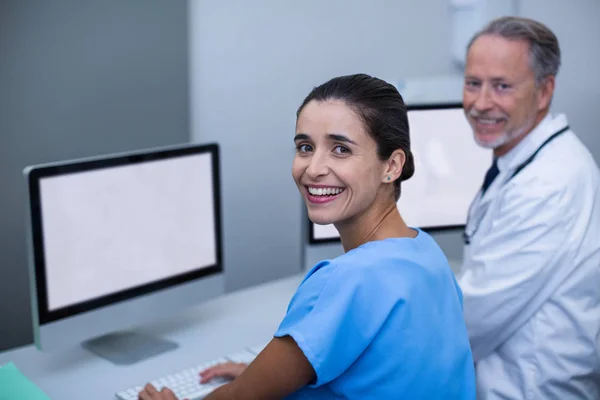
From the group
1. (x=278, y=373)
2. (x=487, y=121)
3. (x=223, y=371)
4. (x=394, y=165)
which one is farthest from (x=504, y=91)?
(x=278, y=373)

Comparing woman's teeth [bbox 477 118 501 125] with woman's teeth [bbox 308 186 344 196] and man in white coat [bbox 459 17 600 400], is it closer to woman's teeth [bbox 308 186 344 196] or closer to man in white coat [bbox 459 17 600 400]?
man in white coat [bbox 459 17 600 400]

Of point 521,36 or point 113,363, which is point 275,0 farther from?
point 113,363

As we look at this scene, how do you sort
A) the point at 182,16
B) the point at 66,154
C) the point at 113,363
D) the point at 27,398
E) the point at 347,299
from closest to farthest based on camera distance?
the point at 347,299 → the point at 27,398 → the point at 113,363 → the point at 66,154 → the point at 182,16

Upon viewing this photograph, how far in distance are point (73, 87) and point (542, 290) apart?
123 centimetres

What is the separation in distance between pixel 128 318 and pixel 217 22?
0.92 meters

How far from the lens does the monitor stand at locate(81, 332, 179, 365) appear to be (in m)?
1.64

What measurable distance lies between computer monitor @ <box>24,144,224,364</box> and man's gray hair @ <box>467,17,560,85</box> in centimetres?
75

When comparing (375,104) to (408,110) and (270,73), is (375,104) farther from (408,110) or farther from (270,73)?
(270,73)

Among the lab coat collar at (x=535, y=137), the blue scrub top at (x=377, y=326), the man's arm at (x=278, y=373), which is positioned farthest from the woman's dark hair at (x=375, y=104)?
the lab coat collar at (x=535, y=137)

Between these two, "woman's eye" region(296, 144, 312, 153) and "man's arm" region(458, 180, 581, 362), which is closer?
"woman's eye" region(296, 144, 312, 153)

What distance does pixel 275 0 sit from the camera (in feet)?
7.20

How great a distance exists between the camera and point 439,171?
6.82ft

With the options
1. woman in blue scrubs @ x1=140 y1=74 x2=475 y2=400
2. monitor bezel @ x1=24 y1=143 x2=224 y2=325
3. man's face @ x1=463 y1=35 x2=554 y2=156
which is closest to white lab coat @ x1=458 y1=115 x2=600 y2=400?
man's face @ x1=463 y1=35 x2=554 y2=156

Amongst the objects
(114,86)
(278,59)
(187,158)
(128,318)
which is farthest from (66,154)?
(278,59)
